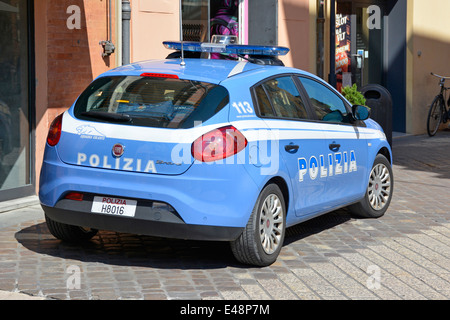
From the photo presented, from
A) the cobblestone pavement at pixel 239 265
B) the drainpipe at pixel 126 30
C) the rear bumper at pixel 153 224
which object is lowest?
the cobblestone pavement at pixel 239 265

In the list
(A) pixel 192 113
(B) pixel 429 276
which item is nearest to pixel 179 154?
(A) pixel 192 113

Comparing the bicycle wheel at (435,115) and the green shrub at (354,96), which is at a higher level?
the green shrub at (354,96)

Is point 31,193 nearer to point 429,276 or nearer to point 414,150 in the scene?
point 429,276

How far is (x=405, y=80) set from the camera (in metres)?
19.0

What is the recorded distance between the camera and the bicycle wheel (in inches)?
734

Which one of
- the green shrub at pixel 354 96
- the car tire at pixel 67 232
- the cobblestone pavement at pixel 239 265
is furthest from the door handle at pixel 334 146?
the green shrub at pixel 354 96

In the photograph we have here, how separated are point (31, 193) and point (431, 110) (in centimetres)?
1055

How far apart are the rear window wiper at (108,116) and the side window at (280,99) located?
1.14m

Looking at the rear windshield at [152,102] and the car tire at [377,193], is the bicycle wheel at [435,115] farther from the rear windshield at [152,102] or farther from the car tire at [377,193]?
the rear windshield at [152,102]

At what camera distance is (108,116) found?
7.02m

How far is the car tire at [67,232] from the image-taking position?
304 inches

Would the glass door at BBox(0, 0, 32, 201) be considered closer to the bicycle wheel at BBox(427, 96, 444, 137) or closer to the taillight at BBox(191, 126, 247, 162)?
the taillight at BBox(191, 126, 247, 162)

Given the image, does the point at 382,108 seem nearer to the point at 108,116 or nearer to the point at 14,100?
the point at 14,100

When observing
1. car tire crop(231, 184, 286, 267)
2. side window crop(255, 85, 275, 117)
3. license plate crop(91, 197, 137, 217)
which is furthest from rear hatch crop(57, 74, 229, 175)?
car tire crop(231, 184, 286, 267)
